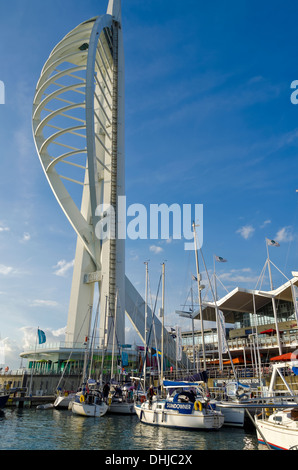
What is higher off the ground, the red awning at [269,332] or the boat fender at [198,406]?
the red awning at [269,332]

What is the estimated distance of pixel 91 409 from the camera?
2194cm

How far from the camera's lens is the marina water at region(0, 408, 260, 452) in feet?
43.6

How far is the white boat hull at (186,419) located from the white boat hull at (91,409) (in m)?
5.04

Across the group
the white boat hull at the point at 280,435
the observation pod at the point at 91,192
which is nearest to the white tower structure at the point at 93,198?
the observation pod at the point at 91,192

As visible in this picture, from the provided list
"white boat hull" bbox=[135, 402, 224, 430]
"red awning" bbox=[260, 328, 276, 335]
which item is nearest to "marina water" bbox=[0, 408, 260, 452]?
"white boat hull" bbox=[135, 402, 224, 430]

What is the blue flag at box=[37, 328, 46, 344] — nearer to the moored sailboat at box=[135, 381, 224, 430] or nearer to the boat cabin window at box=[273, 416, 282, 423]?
the moored sailboat at box=[135, 381, 224, 430]

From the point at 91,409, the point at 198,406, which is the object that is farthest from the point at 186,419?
the point at 91,409

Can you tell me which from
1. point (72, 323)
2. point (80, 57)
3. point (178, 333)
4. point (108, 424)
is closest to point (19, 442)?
point (108, 424)

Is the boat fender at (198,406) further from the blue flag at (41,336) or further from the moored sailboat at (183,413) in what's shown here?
the blue flag at (41,336)

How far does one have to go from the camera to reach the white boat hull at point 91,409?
21.9 meters

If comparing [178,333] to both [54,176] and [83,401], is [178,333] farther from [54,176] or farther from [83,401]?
[54,176]

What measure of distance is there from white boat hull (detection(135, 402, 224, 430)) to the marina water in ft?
→ 0.87

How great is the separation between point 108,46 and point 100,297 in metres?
34.7

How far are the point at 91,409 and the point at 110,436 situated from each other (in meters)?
6.91
